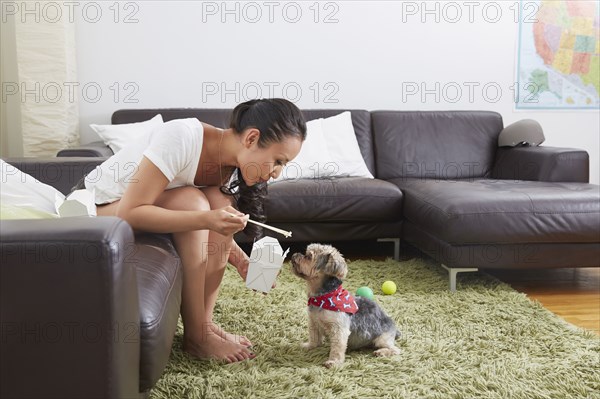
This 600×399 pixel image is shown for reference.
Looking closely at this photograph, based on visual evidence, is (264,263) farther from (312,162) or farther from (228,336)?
(312,162)

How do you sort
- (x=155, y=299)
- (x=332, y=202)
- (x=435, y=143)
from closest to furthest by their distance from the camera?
(x=155, y=299) → (x=332, y=202) → (x=435, y=143)

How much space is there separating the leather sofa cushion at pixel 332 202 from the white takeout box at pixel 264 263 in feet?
4.77

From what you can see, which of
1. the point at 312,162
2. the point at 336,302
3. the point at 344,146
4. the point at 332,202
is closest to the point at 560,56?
the point at 344,146

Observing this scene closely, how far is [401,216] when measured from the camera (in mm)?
3373

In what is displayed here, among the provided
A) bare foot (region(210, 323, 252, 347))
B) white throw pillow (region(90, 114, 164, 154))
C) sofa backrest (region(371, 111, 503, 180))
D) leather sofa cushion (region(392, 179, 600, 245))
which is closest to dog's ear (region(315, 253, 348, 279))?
bare foot (region(210, 323, 252, 347))

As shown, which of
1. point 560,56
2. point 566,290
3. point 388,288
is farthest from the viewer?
point 560,56

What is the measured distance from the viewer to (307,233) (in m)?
3.33

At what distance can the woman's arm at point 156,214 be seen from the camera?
1654 mm

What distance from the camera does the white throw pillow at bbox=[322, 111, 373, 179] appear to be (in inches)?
145

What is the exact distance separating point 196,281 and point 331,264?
412mm

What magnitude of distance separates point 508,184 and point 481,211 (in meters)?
0.69

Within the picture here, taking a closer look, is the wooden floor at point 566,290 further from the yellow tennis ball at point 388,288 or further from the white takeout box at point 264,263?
the white takeout box at point 264,263

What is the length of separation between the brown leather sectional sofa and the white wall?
28 cm

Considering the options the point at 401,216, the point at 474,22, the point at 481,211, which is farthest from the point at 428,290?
the point at 474,22
